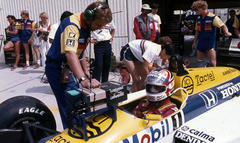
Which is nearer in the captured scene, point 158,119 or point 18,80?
point 158,119

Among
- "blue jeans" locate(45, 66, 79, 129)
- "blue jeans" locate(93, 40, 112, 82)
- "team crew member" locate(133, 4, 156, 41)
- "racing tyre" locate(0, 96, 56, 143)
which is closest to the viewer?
"racing tyre" locate(0, 96, 56, 143)

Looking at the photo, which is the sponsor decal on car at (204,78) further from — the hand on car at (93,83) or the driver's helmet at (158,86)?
the hand on car at (93,83)

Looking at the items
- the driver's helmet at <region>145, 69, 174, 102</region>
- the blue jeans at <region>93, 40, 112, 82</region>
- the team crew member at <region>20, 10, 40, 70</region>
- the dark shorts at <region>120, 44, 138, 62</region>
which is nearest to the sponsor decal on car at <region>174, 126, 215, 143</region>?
the driver's helmet at <region>145, 69, 174, 102</region>

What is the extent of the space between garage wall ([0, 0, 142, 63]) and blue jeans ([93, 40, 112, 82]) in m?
2.88

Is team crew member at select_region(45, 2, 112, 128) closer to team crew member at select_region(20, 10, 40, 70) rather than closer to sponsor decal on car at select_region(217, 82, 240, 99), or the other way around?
sponsor decal on car at select_region(217, 82, 240, 99)

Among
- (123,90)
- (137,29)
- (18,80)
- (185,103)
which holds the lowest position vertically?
(18,80)

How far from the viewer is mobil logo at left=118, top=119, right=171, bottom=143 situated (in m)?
1.79

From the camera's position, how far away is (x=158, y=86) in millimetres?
2229

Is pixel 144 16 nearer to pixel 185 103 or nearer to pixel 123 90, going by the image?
pixel 185 103

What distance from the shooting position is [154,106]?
7.77 feet

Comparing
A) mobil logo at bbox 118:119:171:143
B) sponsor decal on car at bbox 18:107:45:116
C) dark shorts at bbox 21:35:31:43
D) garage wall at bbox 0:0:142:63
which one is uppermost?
garage wall at bbox 0:0:142:63

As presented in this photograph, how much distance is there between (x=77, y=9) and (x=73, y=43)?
6.18 metres

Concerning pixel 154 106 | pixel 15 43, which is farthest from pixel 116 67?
pixel 154 106

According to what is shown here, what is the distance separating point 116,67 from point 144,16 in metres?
2.14
